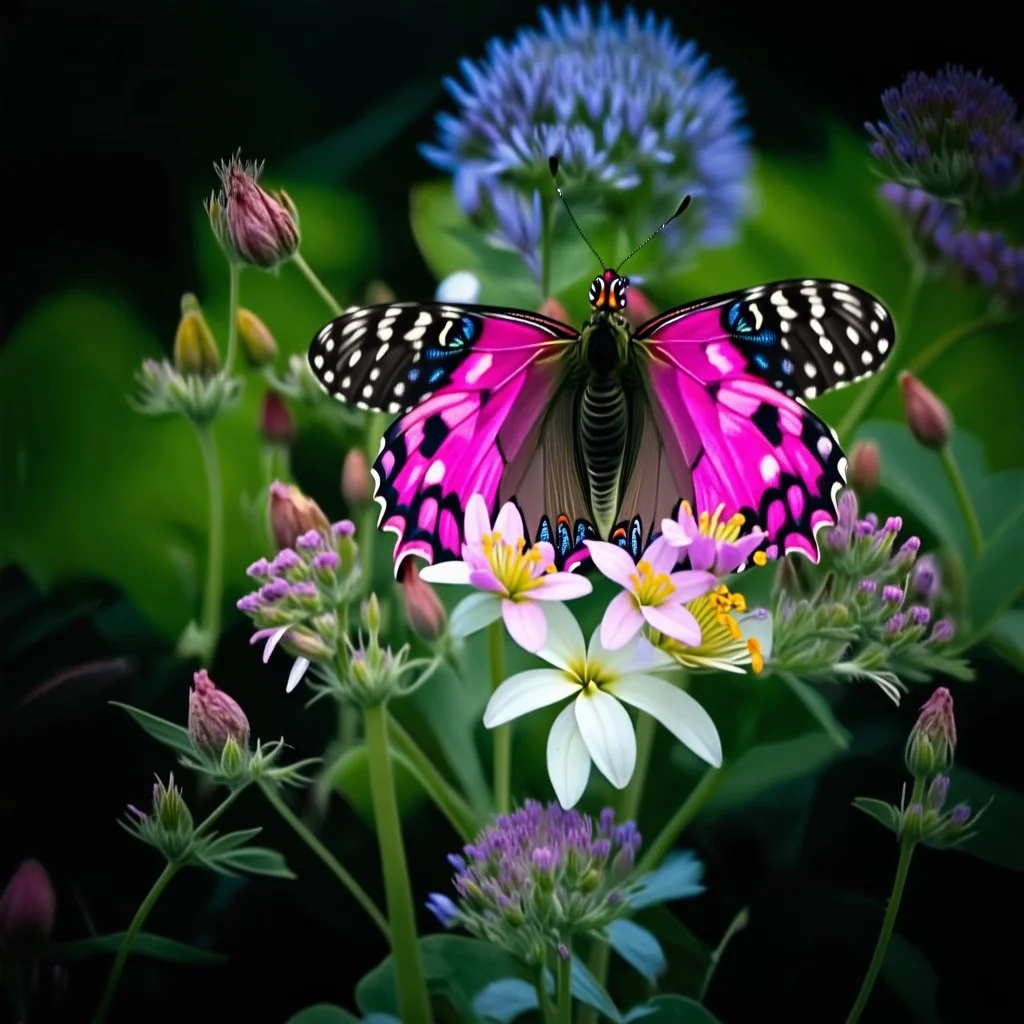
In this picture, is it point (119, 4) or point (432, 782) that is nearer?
point (432, 782)

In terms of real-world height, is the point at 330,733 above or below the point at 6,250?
below

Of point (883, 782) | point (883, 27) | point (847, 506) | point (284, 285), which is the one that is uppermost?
point (883, 27)

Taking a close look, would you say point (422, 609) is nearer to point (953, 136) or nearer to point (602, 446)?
point (602, 446)

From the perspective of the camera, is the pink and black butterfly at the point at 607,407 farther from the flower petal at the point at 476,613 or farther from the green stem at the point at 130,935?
the green stem at the point at 130,935

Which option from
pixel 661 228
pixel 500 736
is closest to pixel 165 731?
pixel 500 736

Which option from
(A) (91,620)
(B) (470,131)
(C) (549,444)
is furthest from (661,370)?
(A) (91,620)

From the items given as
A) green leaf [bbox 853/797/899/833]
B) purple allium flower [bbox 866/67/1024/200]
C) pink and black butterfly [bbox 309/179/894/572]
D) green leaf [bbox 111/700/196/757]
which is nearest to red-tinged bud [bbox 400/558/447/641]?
pink and black butterfly [bbox 309/179/894/572]

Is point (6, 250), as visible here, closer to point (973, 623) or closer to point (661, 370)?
point (661, 370)
